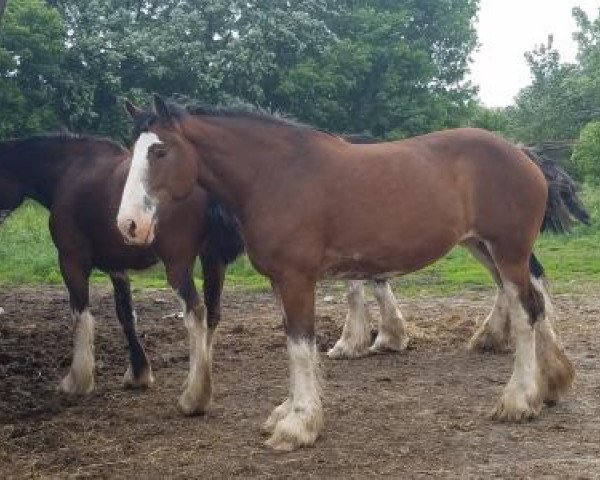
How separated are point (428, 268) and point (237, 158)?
909 cm

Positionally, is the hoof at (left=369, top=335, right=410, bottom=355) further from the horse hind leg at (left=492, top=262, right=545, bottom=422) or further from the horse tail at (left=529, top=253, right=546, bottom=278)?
the horse hind leg at (left=492, top=262, right=545, bottom=422)

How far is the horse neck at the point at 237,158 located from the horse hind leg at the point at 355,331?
275 centimetres

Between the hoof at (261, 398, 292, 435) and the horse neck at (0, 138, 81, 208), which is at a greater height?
the horse neck at (0, 138, 81, 208)

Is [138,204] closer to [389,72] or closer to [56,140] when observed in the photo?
[56,140]

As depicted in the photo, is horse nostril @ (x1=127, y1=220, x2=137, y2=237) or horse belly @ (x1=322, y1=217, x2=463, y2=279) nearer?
horse nostril @ (x1=127, y1=220, x2=137, y2=237)

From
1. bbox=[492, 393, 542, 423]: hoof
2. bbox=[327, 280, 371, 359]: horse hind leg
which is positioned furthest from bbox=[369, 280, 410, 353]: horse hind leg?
bbox=[492, 393, 542, 423]: hoof

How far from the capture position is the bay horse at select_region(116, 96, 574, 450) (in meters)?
5.25

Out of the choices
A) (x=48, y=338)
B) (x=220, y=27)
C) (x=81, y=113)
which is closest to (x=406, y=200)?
(x=48, y=338)

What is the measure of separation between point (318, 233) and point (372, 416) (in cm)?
142

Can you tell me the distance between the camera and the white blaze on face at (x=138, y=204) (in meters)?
5.02

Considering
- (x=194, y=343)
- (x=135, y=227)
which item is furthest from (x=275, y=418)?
(x=135, y=227)

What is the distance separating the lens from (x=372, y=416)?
5.86 meters

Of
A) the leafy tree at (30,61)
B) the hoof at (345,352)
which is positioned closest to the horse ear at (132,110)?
the hoof at (345,352)

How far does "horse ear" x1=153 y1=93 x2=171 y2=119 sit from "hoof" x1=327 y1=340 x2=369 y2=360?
343 cm
